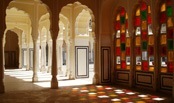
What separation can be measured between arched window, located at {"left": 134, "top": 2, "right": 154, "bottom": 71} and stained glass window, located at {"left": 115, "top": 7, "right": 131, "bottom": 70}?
2.09 feet

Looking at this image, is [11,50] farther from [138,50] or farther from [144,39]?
[144,39]

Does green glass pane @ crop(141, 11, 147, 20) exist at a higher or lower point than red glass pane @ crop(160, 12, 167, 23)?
higher

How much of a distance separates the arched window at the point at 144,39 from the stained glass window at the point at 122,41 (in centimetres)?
64

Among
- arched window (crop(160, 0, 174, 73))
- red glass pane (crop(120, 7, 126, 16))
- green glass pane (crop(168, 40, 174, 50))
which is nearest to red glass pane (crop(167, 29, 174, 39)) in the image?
arched window (crop(160, 0, 174, 73))

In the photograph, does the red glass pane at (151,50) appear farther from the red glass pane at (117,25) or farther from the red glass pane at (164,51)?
the red glass pane at (117,25)

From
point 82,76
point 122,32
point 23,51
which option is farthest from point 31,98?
point 23,51

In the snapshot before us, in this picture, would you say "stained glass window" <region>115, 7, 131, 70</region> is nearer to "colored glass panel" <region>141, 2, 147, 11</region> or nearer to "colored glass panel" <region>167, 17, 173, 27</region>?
"colored glass panel" <region>141, 2, 147, 11</region>

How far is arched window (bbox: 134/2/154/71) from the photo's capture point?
30.3 ft

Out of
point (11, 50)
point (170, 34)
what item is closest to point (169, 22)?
point (170, 34)

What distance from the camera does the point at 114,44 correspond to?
444 inches

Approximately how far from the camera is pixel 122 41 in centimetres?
1083

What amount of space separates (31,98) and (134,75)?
174 inches

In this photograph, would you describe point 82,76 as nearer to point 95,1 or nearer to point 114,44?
point 114,44

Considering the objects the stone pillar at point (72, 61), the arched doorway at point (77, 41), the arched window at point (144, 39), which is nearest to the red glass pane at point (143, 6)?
the arched window at point (144, 39)
